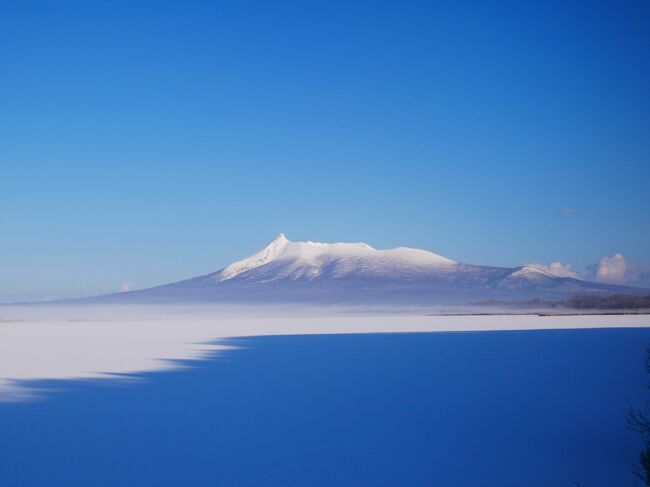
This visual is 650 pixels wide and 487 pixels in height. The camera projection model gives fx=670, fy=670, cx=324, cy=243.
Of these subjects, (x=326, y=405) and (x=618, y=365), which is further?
(x=618, y=365)

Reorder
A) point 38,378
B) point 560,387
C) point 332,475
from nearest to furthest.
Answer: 1. point 332,475
2. point 560,387
3. point 38,378

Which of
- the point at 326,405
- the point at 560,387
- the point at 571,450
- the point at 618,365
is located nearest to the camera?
the point at 571,450

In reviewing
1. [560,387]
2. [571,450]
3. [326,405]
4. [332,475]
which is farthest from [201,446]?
[560,387]

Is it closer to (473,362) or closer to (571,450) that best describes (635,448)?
(571,450)

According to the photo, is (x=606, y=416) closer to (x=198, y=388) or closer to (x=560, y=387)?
(x=560, y=387)

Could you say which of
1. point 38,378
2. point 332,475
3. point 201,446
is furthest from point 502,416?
point 38,378

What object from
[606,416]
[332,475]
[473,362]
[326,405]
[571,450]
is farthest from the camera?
[473,362]
